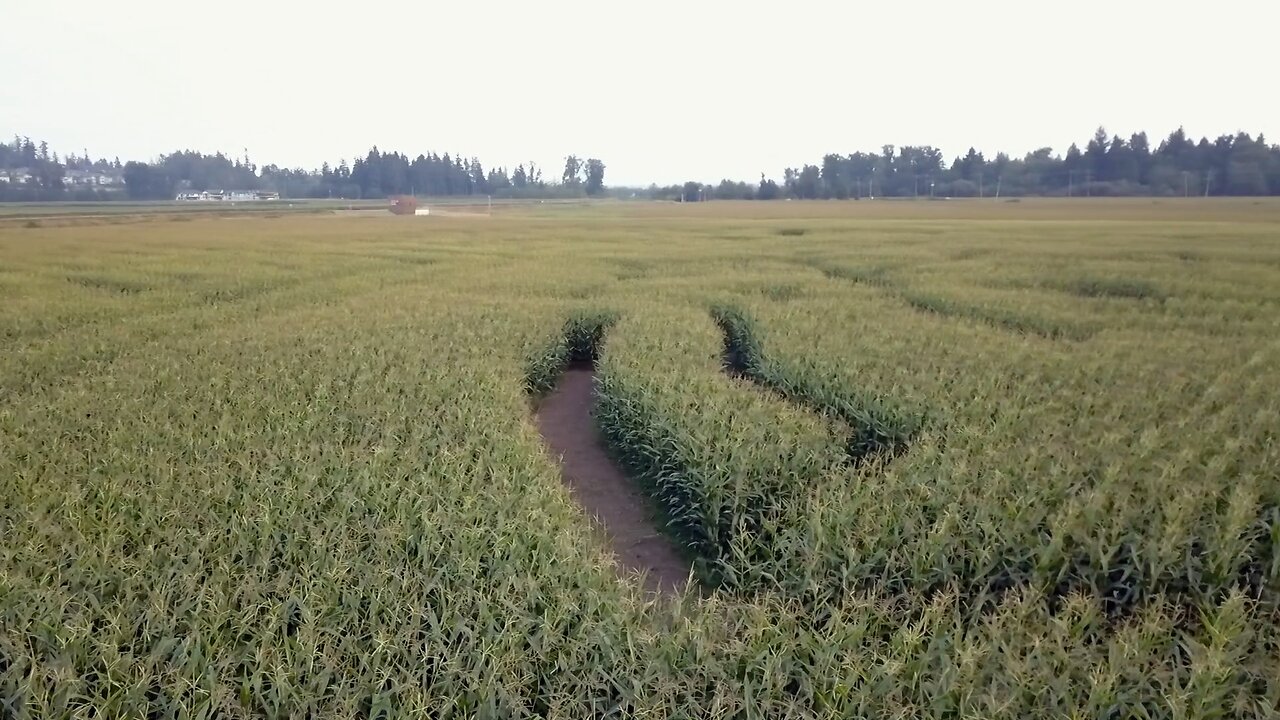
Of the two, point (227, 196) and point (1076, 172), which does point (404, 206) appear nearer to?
point (227, 196)

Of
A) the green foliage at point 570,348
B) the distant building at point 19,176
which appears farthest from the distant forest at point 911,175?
the green foliage at point 570,348

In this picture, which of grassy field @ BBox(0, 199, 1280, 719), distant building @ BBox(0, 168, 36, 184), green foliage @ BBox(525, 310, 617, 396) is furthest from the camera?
distant building @ BBox(0, 168, 36, 184)

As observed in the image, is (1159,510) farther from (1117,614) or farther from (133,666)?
(133,666)

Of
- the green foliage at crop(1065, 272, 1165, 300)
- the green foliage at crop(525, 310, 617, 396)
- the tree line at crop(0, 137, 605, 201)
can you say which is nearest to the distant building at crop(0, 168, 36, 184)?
the tree line at crop(0, 137, 605, 201)

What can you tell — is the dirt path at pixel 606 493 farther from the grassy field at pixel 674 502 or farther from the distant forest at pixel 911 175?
the distant forest at pixel 911 175

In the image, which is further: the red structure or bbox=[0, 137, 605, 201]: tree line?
the red structure

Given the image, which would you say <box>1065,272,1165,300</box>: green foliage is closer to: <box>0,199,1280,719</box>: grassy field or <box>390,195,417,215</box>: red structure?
<box>0,199,1280,719</box>: grassy field
